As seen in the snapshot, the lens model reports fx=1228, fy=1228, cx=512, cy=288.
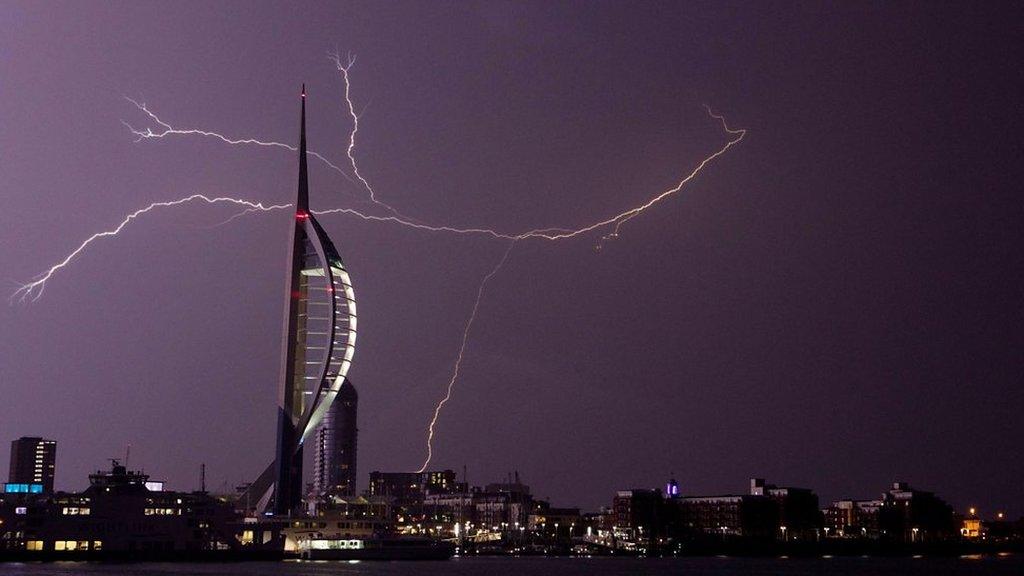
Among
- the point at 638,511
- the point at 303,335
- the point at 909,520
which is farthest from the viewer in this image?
the point at 909,520

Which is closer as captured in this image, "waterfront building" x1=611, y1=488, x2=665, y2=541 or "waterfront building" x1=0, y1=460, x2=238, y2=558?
"waterfront building" x1=0, y1=460, x2=238, y2=558

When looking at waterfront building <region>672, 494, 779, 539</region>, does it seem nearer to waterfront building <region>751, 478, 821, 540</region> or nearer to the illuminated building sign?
→ waterfront building <region>751, 478, 821, 540</region>

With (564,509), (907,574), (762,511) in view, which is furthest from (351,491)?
(907,574)

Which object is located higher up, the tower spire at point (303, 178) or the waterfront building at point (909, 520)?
the tower spire at point (303, 178)

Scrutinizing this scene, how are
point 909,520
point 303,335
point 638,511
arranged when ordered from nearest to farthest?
point 303,335, point 638,511, point 909,520

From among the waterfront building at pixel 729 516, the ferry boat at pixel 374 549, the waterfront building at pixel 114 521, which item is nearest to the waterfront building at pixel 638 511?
the waterfront building at pixel 729 516

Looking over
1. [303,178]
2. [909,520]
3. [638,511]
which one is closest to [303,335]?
[303,178]

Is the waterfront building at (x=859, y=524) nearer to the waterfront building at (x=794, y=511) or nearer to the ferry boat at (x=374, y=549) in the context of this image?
the waterfront building at (x=794, y=511)

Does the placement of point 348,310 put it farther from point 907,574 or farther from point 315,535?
point 907,574

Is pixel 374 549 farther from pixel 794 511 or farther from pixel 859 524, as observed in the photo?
pixel 859 524

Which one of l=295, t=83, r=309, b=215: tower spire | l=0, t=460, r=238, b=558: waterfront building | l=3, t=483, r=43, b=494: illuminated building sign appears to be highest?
l=295, t=83, r=309, b=215: tower spire

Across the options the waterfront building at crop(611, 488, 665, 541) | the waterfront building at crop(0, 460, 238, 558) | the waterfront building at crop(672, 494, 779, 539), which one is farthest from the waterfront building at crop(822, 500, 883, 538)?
the waterfront building at crop(0, 460, 238, 558)
